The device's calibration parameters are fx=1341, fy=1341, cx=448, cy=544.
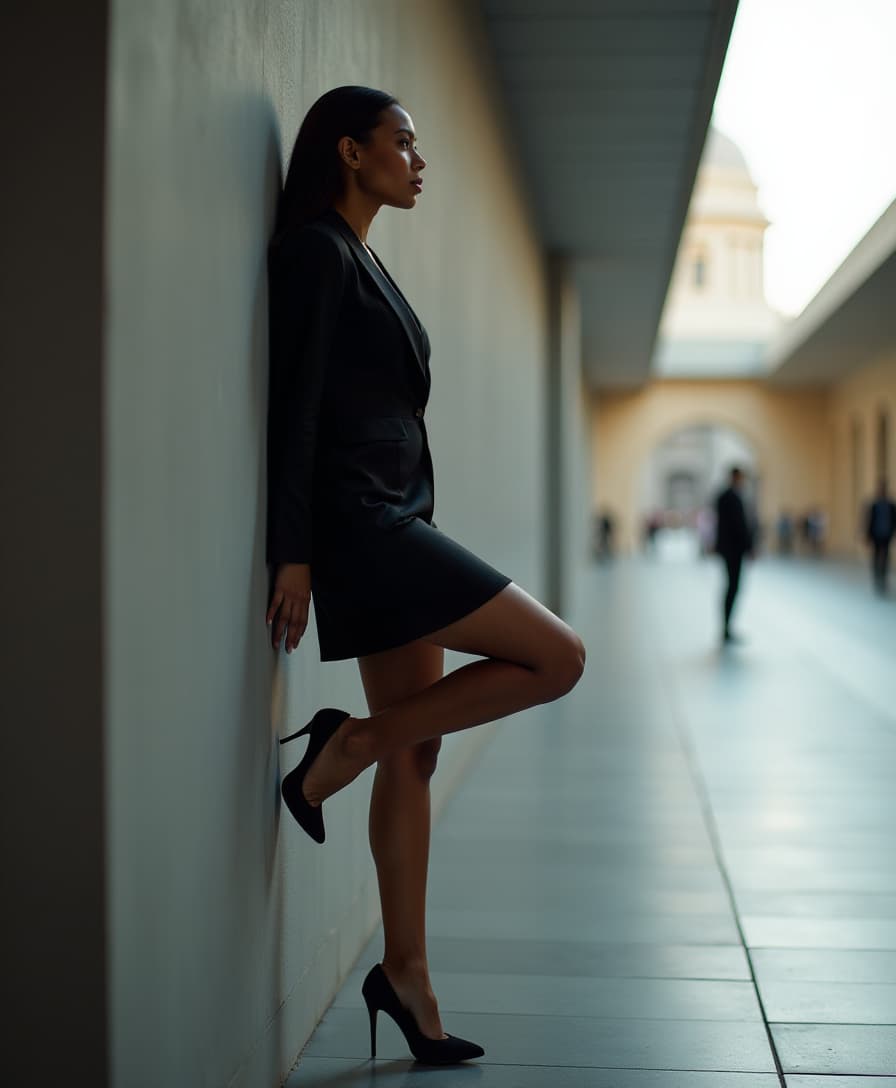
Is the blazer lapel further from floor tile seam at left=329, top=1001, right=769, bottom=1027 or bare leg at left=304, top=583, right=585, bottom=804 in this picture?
floor tile seam at left=329, top=1001, right=769, bottom=1027

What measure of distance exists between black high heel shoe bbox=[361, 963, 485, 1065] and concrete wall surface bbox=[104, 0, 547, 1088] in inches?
7.6

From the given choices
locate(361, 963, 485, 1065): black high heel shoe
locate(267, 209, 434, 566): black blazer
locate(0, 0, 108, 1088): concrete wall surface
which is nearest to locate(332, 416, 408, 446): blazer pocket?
locate(267, 209, 434, 566): black blazer

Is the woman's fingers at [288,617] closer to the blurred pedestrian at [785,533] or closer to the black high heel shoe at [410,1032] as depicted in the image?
the black high heel shoe at [410,1032]

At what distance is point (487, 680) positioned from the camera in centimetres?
275

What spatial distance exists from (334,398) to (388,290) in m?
0.30

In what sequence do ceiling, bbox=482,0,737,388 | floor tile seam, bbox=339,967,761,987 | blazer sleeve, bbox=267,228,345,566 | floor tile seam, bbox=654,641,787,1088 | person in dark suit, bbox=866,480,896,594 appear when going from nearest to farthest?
blazer sleeve, bbox=267,228,345,566 → floor tile seam, bbox=654,641,787,1088 → floor tile seam, bbox=339,967,761,987 → ceiling, bbox=482,0,737,388 → person in dark suit, bbox=866,480,896,594

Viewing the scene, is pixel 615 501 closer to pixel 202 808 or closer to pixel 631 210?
pixel 631 210

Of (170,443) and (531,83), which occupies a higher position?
(531,83)

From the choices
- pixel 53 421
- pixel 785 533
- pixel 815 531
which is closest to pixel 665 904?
pixel 53 421

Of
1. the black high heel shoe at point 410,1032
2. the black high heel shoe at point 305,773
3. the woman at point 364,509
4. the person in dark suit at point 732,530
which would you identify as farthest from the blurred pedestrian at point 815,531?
the black high heel shoe at point 305,773

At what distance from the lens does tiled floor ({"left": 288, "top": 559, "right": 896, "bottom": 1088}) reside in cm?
315

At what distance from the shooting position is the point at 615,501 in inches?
1528

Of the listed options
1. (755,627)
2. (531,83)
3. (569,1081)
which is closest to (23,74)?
(569,1081)

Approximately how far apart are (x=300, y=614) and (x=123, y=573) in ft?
2.84
